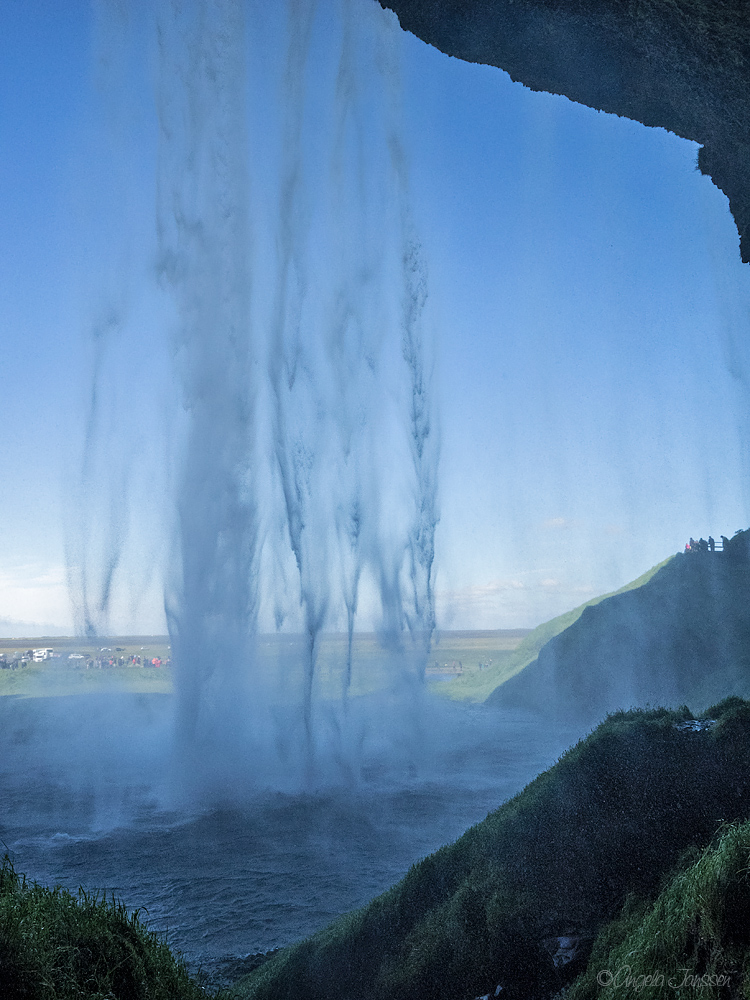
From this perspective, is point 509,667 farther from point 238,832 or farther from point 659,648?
point 238,832

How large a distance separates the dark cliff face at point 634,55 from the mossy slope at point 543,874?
1088 centimetres

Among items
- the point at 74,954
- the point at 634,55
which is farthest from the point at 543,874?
the point at 634,55

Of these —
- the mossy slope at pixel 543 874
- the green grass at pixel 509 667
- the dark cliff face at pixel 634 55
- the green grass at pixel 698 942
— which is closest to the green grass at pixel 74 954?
the mossy slope at pixel 543 874

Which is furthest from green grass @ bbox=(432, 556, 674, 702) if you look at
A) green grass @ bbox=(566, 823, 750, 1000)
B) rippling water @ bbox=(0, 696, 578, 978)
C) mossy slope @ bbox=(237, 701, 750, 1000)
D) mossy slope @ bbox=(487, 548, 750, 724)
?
green grass @ bbox=(566, 823, 750, 1000)

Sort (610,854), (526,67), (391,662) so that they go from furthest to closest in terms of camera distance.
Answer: (391,662)
(526,67)
(610,854)

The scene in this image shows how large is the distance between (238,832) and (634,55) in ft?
87.1

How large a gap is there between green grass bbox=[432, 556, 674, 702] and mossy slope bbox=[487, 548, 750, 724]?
436 inches

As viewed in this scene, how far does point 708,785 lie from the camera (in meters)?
10.7

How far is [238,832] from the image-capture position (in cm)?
2381

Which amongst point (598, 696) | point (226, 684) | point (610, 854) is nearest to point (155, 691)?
point (226, 684)

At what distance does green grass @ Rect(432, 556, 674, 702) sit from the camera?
2808 inches

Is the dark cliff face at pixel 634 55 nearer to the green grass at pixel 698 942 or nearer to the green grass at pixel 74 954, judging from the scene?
the green grass at pixel 698 942

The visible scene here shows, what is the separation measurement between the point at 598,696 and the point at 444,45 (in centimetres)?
5052

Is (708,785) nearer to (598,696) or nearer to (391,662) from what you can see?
(391,662)
